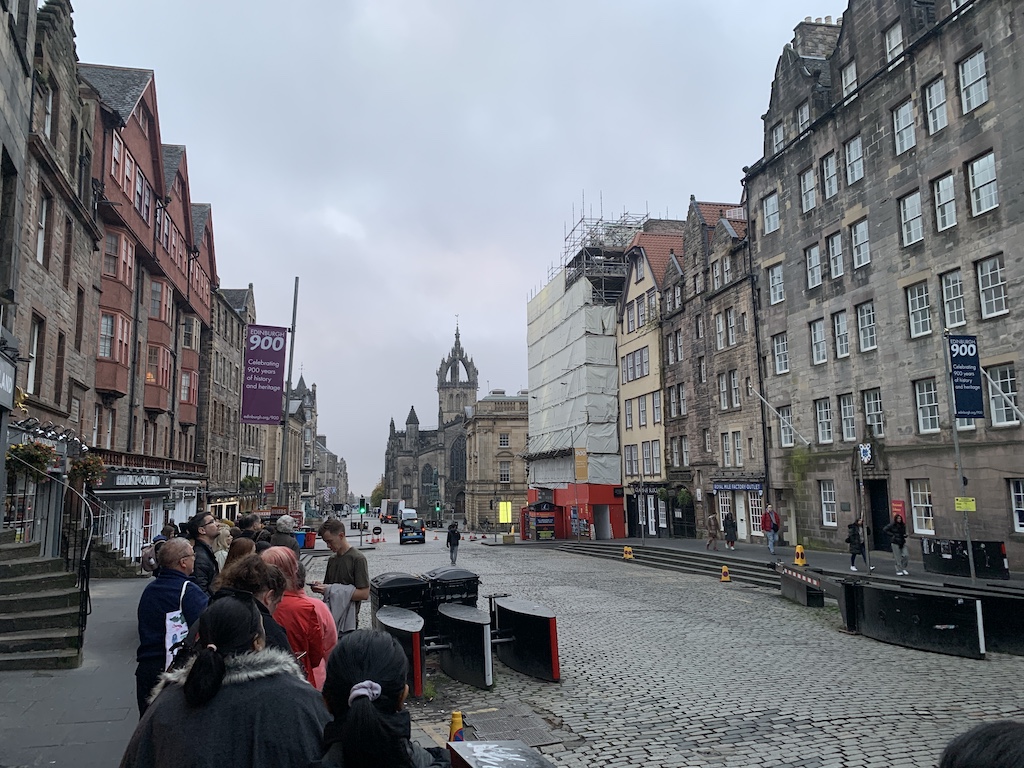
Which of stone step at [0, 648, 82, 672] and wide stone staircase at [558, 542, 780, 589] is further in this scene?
wide stone staircase at [558, 542, 780, 589]

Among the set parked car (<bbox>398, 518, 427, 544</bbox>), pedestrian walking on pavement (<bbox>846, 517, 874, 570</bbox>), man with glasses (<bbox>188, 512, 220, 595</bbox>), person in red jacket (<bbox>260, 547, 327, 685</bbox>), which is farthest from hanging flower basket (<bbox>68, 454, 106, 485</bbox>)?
parked car (<bbox>398, 518, 427, 544</bbox>)

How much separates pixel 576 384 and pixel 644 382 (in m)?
6.96

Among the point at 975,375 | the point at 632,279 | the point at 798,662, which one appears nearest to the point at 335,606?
the point at 798,662

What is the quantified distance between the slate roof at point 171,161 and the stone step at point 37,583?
912 inches

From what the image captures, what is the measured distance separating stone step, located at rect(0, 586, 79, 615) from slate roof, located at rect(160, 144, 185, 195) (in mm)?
23822

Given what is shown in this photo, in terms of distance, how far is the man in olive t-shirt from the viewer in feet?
25.1

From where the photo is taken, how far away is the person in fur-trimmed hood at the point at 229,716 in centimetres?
265

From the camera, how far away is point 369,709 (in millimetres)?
2719

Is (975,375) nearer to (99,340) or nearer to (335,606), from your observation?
(335,606)

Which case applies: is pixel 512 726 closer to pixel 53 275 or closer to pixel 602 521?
pixel 53 275

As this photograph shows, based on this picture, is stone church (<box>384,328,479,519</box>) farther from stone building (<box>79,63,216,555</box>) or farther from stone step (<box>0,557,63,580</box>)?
stone step (<box>0,557,63,580</box>)

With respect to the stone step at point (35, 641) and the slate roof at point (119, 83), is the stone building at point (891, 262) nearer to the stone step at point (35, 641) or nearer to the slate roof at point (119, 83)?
the stone step at point (35, 641)

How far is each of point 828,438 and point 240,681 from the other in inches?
1125

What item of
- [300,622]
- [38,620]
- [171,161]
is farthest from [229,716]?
[171,161]
